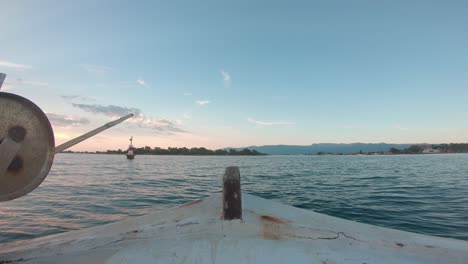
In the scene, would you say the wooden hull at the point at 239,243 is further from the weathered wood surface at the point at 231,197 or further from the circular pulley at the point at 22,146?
the circular pulley at the point at 22,146

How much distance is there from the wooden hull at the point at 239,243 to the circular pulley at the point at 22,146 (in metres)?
1.27

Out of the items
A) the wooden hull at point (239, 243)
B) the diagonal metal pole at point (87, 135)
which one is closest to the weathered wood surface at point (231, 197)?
the wooden hull at point (239, 243)

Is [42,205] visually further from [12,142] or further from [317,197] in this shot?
[317,197]

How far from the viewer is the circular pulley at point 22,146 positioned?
2.85 meters

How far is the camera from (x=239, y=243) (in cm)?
387

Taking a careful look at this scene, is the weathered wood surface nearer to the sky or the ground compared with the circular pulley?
nearer to the ground

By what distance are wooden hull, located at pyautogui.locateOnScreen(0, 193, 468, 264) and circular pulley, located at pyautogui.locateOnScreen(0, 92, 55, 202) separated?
1.27 meters

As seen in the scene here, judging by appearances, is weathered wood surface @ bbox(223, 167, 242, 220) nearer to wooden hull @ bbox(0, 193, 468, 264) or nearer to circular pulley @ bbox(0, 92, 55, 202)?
wooden hull @ bbox(0, 193, 468, 264)

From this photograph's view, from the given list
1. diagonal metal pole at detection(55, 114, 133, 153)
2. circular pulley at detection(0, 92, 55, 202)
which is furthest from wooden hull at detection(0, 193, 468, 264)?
diagonal metal pole at detection(55, 114, 133, 153)

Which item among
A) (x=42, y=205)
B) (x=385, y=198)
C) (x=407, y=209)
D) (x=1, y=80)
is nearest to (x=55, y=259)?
(x=1, y=80)

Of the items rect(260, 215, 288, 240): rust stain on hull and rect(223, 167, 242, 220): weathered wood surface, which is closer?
rect(260, 215, 288, 240): rust stain on hull

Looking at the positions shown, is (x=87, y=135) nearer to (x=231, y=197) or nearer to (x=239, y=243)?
(x=231, y=197)

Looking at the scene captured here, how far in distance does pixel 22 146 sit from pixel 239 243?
2.80 meters

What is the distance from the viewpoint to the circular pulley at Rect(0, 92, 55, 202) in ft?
9.35
